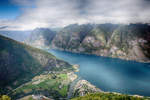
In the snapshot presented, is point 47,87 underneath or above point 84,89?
underneath

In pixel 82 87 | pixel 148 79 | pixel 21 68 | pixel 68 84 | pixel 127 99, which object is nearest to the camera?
pixel 127 99

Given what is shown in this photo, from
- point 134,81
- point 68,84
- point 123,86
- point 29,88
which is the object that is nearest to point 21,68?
A: point 29,88

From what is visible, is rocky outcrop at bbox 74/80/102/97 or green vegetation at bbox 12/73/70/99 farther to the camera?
green vegetation at bbox 12/73/70/99

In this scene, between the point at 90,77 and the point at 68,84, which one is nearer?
the point at 68,84

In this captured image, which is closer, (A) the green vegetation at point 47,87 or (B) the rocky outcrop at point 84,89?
(B) the rocky outcrop at point 84,89

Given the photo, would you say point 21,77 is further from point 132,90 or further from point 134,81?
point 134,81

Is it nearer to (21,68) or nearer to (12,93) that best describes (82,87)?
(12,93)

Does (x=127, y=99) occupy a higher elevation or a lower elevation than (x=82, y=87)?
higher

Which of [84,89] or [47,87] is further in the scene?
[47,87]

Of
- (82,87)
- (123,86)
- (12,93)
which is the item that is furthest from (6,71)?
(123,86)

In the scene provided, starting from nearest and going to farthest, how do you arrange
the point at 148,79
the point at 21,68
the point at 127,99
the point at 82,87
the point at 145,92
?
the point at 127,99 < the point at 145,92 < the point at 82,87 < the point at 148,79 < the point at 21,68
